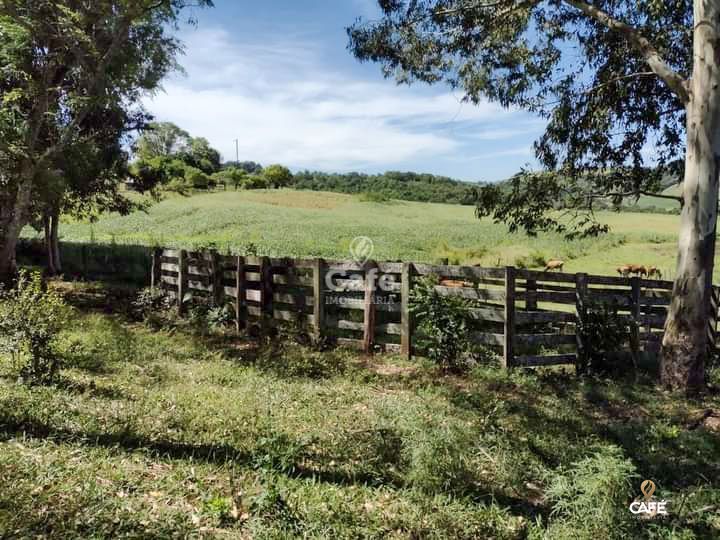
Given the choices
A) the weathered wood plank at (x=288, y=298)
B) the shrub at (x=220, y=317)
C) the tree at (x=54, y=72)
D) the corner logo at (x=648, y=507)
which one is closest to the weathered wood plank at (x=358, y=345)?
the weathered wood plank at (x=288, y=298)

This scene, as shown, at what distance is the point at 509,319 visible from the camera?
7.50 metres

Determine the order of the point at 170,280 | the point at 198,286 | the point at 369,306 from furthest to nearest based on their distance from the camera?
the point at 170,280 < the point at 198,286 < the point at 369,306

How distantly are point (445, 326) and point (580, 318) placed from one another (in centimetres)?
222

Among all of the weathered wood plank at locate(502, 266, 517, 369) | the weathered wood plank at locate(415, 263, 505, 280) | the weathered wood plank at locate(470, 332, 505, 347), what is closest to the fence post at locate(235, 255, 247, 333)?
the weathered wood plank at locate(415, 263, 505, 280)

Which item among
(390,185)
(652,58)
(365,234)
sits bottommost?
(365,234)

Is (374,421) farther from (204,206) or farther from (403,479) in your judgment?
(204,206)

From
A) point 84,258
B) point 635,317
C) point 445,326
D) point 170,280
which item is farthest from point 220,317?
point 84,258

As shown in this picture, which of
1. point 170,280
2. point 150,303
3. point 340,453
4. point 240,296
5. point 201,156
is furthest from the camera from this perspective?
point 201,156

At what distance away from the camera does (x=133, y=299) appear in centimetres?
1310

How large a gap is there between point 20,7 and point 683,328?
15.5m

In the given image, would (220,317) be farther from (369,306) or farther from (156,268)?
(156,268)

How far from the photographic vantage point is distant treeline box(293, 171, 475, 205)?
9256 cm

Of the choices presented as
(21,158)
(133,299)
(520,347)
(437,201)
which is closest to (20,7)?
(21,158)

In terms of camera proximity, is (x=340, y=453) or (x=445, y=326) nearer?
(x=340, y=453)
